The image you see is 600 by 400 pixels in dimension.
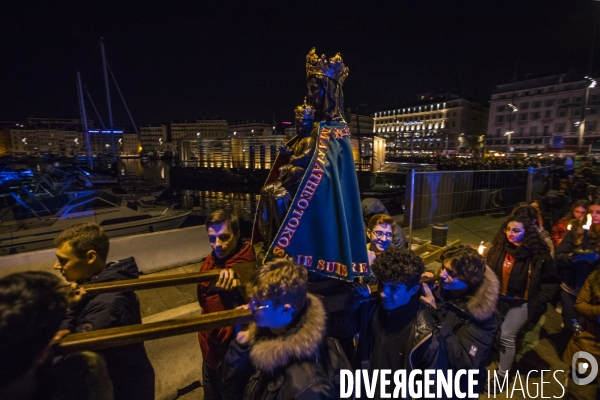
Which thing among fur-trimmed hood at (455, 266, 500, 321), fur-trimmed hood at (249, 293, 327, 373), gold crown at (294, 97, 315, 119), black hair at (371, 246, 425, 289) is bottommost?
fur-trimmed hood at (455, 266, 500, 321)

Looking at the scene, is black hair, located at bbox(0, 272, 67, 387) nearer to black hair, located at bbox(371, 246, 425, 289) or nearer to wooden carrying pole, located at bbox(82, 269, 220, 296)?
wooden carrying pole, located at bbox(82, 269, 220, 296)

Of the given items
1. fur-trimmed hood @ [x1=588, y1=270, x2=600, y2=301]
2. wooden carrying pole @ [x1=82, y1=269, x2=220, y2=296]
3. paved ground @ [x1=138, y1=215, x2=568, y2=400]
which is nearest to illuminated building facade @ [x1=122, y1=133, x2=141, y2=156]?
paved ground @ [x1=138, y1=215, x2=568, y2=400]

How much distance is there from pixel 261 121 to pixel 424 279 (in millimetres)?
123040

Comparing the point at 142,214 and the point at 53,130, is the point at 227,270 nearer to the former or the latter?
the point at 142,214

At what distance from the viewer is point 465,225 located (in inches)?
340

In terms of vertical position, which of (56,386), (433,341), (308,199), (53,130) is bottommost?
(433,341)

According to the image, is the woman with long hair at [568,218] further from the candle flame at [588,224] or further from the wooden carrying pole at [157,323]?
the wooden carrying pole at [157,323]

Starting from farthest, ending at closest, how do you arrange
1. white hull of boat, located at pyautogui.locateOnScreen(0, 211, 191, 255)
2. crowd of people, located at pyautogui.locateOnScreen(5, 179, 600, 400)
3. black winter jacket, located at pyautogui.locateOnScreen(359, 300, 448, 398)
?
1. white hull of boat, located at pyautogui.locateOnScreen(0, 211, 191, 255)
2. black winter jacket, located at pyautogui.locateOnScreen(359, 300, 448, 398)
3. crowd of people, located at pyautogui.locateOnScreen(5, 179, 600, 400)

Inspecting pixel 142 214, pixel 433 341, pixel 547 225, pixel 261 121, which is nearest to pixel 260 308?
pixel 433 341

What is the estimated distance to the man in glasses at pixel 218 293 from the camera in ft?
7.70

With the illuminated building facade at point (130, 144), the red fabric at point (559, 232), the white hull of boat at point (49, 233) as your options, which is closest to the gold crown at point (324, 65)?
the red fabric at point (559, 232)

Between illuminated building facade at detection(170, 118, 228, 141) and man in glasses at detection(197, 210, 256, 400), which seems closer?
man in glasses at detection(197, 210, 256, 400)

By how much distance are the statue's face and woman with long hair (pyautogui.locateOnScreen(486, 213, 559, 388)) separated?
8.07 ft

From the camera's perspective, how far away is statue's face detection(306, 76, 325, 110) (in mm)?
2340
